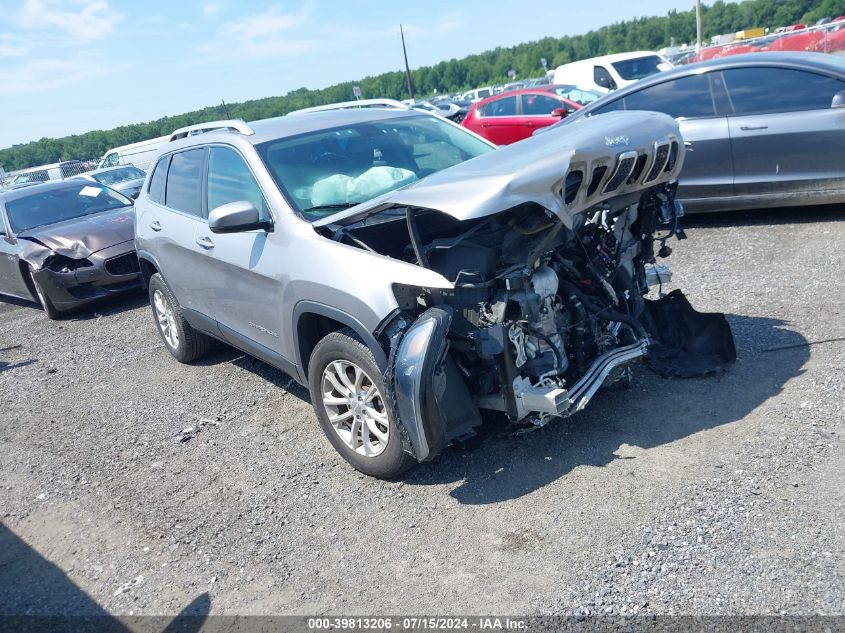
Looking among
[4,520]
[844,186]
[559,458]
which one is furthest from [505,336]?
[844,186]

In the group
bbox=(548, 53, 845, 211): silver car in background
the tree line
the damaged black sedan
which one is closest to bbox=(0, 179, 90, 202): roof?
the damaged black sedan

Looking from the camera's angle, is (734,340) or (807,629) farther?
(734,340)

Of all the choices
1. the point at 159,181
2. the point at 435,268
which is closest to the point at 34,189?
the point at 159,181

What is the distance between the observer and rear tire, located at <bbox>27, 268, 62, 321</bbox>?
352 inches

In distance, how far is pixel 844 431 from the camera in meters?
3.67

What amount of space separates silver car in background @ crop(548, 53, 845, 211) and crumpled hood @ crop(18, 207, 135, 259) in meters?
5.66

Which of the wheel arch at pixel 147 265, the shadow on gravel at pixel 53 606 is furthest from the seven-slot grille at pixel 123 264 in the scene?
the shadow on gravel at pixel 53 606

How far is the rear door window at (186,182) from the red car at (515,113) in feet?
27.9

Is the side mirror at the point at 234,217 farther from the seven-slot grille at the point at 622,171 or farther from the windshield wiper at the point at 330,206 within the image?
the seven-slot grille at the point at 622,171

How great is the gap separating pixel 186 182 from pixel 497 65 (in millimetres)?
107001

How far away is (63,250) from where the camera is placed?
28.9 ft

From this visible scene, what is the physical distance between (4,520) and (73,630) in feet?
4.82

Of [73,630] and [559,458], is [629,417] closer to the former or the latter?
[559,458]

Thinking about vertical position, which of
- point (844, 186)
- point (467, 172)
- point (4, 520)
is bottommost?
point (4, 520)
